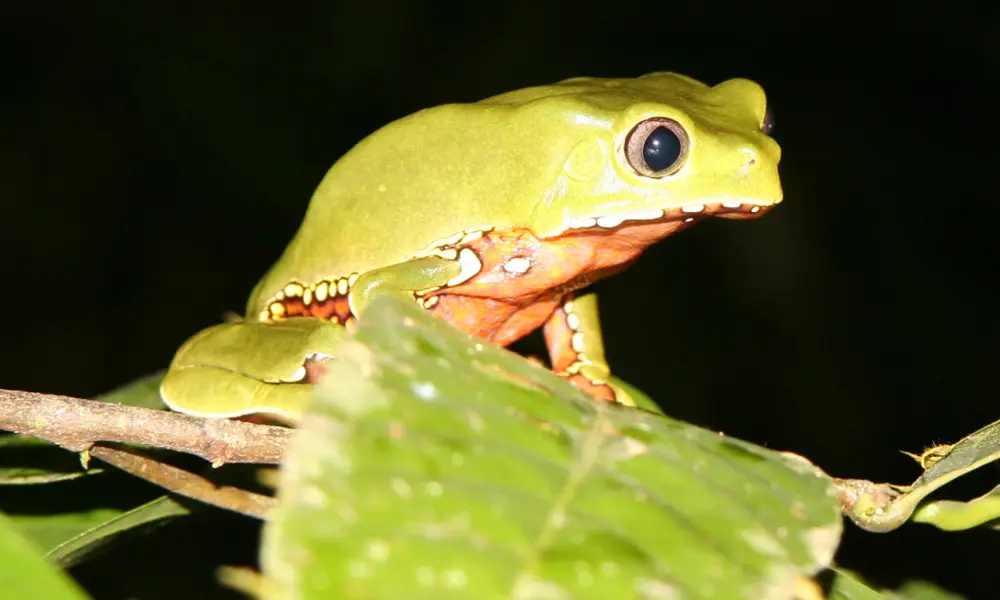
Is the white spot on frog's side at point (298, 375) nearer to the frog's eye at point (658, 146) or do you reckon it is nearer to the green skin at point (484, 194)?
the green skin at point (484, 194)

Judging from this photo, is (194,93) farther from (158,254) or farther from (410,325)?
(410,325)

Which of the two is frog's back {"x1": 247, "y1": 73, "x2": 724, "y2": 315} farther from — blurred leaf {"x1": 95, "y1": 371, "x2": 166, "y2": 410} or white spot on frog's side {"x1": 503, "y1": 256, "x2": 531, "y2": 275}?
blurred leaf {"x1": 95, "y1": 371, "x2": 166, "y2": 410}

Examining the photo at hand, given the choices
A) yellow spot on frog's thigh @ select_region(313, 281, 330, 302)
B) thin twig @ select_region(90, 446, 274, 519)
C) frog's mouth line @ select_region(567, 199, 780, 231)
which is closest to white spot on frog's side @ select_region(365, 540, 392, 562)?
thin twig @ select_region(90, 446, 274, 519)

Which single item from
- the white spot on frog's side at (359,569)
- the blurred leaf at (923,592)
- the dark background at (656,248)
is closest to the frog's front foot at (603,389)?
the blurred leaf at (923,592)

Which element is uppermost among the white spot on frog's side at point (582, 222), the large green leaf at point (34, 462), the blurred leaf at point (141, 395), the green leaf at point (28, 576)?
the white spot on frog's side at point (582, 222)

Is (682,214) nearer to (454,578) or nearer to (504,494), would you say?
(504,494)

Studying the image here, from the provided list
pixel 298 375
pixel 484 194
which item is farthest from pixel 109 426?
pixel 484 194

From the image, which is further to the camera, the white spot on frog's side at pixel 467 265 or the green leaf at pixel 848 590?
the white spot on frog's side at pixel 467 265

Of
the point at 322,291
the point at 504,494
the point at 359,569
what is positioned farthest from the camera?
the point at 322,291
